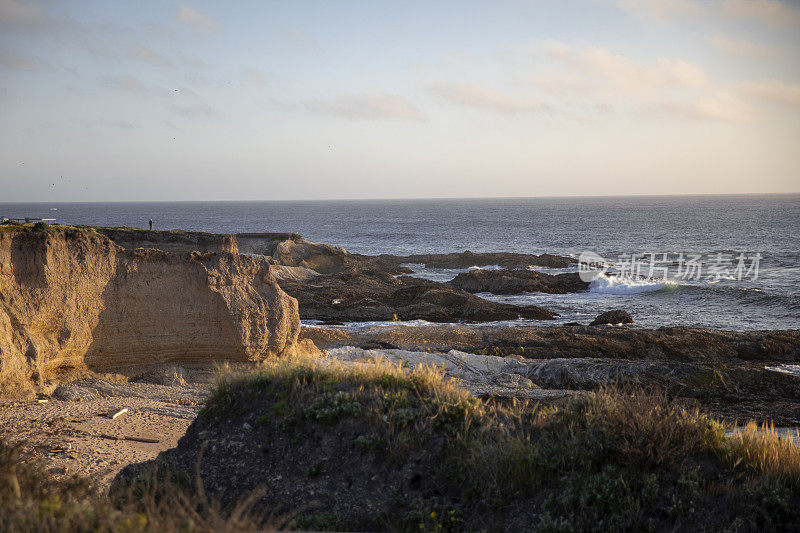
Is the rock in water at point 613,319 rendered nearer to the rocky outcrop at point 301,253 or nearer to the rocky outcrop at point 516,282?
the rocky outcrop at point 516,282

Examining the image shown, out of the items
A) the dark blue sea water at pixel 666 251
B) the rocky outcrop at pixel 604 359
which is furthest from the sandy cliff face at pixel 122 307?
the dark blue sea water at pixel 666 251

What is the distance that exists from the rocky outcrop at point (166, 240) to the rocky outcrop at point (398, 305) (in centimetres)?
973

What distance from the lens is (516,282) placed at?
44.8 m

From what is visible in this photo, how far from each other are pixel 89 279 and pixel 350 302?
2348cm

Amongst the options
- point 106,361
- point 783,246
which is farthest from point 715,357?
point 783,246

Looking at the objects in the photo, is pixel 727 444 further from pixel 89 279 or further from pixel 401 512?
pixel 89 279

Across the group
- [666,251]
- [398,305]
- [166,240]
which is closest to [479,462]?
[166,240]

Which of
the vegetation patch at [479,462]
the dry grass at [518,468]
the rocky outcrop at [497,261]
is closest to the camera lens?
the dry grass at [518,468]

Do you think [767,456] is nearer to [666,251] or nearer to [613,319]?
[613,319]

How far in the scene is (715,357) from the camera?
23.0 meters

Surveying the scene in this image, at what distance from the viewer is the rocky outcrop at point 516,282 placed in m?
44.4

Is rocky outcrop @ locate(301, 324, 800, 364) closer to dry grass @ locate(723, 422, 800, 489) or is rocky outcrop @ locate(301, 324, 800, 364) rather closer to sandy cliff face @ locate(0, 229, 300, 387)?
sandy cliff face @ locate(0, 229, 300, 387)

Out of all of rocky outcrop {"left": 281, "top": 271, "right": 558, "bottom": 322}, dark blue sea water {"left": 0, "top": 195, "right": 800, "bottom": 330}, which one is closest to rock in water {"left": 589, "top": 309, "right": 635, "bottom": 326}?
dark blue sea water {"left": 0, "top": 195, "right": 800, "bottom": 330}

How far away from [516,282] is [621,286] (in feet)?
29.1
